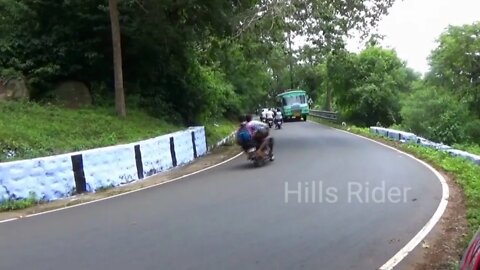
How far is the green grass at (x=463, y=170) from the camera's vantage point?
8.99 metres

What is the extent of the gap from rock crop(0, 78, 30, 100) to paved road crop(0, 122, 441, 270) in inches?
429

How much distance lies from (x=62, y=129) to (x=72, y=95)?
20.9ft

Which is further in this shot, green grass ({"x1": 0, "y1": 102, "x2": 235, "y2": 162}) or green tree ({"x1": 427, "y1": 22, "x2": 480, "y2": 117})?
green tree ({"x1": 427, "y1": 22, "x2": 480, "y2": 117})

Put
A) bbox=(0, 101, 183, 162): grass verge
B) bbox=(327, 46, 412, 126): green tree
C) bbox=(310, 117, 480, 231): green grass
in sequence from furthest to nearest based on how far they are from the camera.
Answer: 1. bbox=(327, 46, 412, 126): green tree
2. bbox=(0, 101, 183, 162): grass verge
3. bbox=(310, 117, 480, 231): green grass

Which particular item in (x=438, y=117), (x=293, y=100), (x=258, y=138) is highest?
(x=258, y=138)

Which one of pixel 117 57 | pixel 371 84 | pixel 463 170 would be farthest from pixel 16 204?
pixel 371 84

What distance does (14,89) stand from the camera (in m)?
21.2

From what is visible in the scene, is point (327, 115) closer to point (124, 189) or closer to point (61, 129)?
point (61, 129)

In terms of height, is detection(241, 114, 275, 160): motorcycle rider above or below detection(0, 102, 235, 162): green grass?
below

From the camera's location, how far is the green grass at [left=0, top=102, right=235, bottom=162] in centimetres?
1380

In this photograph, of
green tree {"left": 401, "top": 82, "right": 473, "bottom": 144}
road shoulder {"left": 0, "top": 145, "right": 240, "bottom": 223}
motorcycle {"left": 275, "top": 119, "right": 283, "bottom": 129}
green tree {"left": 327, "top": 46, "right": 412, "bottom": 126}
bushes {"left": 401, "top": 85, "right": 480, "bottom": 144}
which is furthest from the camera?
green tree {"left": 327, "top": 46, "right": 412, "bottom": 126}

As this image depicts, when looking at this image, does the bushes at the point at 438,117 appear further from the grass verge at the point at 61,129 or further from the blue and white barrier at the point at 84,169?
the blue and white barrier at the point at 84,169

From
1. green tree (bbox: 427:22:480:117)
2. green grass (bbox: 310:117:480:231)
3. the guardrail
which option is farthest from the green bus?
green grass (bbox: 310:117:480:231)

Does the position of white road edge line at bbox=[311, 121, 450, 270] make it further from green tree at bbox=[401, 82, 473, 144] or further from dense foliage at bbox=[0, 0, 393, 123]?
green tree at bbox=[401, 82, 473, 144]
